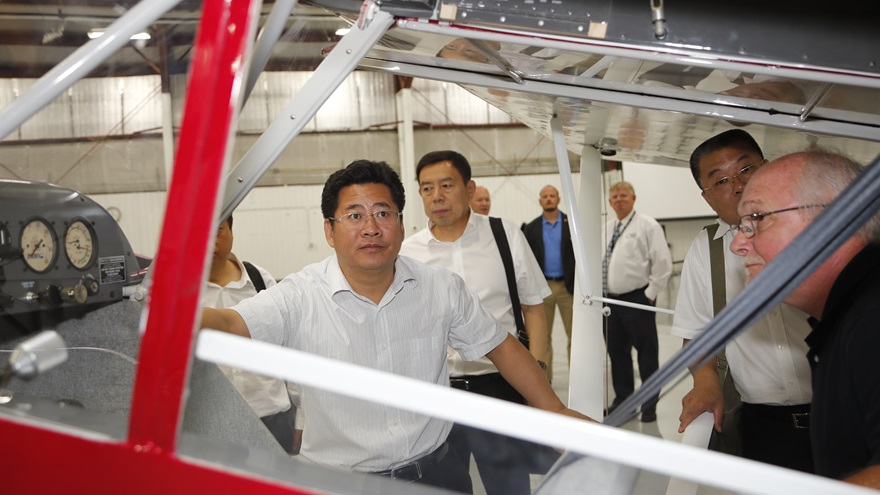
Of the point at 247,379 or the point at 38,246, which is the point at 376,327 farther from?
the point at 38,246

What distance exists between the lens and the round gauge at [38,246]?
161 cm

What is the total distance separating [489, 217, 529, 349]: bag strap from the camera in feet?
10.3

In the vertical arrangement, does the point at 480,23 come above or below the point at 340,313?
above

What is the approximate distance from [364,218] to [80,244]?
29.6 inches

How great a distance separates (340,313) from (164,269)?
1.07 meters

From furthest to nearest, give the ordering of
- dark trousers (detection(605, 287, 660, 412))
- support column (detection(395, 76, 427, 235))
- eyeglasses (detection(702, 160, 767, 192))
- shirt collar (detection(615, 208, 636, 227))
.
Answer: support column (detection(395, 76, 427, 235))
shirt collar (detection(615, 208, 636, 227))
dark trousers (detection(605, 287, 660, 412))
eyeglasses (detection(702, 160, 767, 192))

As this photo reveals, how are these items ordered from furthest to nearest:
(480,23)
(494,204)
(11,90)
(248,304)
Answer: (494,204) < (248,304) < (11,90) < (480,23)

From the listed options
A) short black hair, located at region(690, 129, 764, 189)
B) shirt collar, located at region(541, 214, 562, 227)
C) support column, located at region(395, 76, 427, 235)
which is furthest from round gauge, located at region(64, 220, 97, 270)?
support column, located at region(395, 76, 427, 235)

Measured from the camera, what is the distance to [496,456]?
1391 mm

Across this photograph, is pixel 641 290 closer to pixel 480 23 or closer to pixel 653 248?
pixel 653 248

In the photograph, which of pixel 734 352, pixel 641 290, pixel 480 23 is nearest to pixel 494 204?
pixel 641 290

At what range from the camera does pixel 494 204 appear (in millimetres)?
15219

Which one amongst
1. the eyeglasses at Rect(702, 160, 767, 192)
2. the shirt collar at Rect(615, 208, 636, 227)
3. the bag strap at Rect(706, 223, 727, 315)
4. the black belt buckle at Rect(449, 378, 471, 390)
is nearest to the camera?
the eyeglasses at Rect(702, 160, 767, 192)

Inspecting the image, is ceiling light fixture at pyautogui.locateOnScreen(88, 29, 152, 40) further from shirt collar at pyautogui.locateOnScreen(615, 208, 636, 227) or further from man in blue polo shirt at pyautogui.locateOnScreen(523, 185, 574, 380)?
man in blue polo shirt at pyautogui.locateOnScreen(523, 185, 574, 380)
